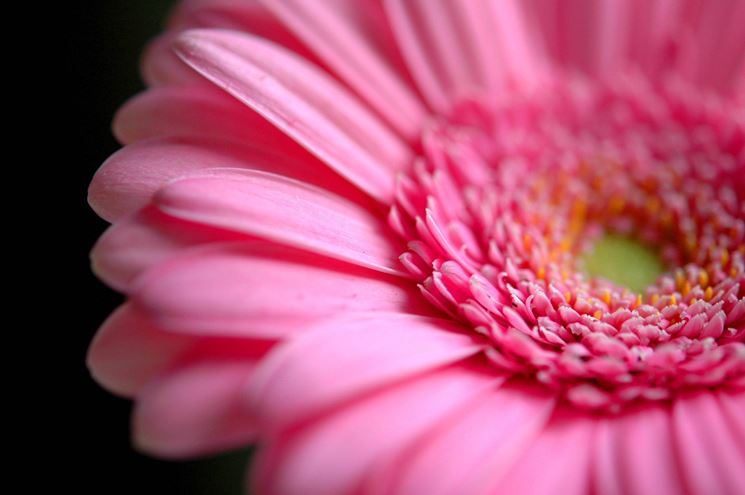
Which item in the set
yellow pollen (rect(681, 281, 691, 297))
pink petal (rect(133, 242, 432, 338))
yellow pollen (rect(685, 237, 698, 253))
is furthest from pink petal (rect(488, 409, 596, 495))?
yellow pollen (rect(685, 237, 698, 253))

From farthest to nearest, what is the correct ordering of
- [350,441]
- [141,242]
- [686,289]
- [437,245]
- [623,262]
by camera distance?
[623,262] < [686,289] < [437,245] < [141,242] < [350,441]

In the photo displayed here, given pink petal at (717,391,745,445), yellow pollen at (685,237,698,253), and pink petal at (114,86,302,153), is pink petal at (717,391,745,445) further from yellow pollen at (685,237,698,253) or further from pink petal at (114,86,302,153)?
pink petal at (114,86,302,153)

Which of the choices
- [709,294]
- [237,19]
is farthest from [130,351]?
[709,294]

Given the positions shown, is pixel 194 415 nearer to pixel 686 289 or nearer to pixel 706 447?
pixel 706 447

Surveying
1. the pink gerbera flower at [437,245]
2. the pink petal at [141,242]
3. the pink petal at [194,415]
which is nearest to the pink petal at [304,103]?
the pink gerbera flower at [437,245]

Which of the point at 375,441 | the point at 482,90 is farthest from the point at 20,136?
the point at 375,441
